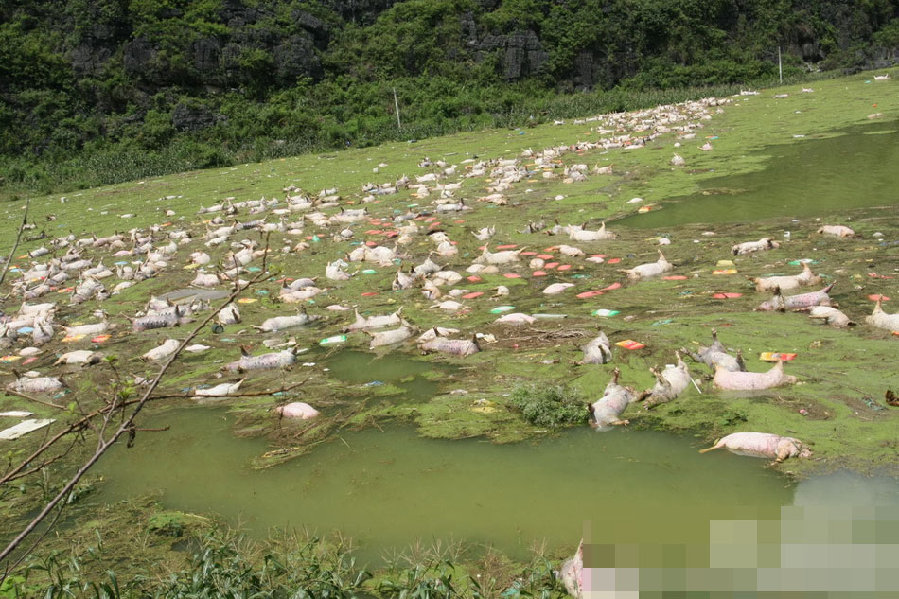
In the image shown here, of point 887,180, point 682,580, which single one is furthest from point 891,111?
point 682,580

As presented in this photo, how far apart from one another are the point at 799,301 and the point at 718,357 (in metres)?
0.99

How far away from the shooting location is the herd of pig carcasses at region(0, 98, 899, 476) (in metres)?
3.80

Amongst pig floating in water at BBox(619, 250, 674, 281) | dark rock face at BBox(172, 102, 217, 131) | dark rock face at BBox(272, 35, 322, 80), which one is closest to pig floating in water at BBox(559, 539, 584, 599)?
pig floating in water at BBox(619, 250, 674, 281)

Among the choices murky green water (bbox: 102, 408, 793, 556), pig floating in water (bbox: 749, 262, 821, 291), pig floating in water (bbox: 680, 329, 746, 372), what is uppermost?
pig floating in water (bbox: 749, 262, 821, 291)

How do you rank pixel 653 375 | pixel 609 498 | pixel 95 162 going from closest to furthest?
1. pixel 609 498
2. pixel 653 375
3. pixel 95 162

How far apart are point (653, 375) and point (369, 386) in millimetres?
1477

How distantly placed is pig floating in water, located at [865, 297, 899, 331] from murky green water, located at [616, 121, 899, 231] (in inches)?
107

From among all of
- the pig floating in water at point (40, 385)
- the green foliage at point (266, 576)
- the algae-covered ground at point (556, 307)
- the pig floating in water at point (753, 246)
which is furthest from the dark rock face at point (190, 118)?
the green foliage at point (266, 576)

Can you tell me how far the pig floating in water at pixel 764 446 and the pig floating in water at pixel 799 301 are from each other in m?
1.54

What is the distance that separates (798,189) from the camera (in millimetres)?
7309

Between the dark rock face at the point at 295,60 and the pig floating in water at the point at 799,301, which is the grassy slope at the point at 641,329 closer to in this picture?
the pig floating in water at the point at 799,301

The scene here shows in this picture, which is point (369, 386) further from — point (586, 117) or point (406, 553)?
point (586, 117)

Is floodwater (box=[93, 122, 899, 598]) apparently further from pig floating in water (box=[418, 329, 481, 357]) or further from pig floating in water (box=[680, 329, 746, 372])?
pig floating in water (box=[680, 329, 746, 372])

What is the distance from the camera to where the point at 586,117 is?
20.7 metres
